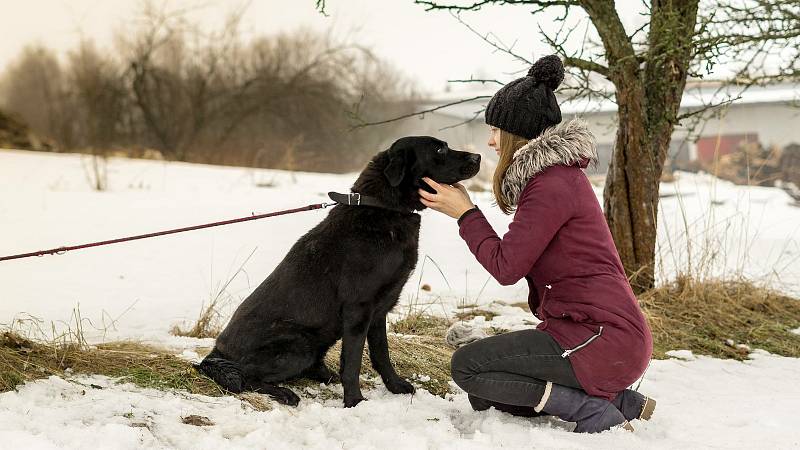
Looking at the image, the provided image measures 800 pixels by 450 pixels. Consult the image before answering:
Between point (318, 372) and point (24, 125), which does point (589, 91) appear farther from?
point (24, 125)

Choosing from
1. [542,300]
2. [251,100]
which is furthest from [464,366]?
[251,100]

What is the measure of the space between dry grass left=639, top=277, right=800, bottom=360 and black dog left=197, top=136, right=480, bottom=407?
1906 mm

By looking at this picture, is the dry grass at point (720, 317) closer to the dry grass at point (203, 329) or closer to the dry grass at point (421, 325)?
the dry grass at point (421, 325)

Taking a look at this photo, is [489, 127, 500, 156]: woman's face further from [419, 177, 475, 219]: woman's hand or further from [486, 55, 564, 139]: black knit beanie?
[419, 177, 475, 219]: woman's hand

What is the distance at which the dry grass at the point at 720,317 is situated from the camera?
3.85m

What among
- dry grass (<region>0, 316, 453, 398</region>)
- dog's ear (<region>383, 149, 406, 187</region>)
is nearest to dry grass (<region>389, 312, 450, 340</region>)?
dry grass (<region>0, 316, 453, 398</region>)

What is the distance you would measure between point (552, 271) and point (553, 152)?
404mm

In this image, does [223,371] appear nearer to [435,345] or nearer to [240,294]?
[435,345]

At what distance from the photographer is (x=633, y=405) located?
248 cm

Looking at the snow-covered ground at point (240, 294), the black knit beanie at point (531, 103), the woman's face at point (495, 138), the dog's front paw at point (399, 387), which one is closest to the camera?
the snow-covered ground at point (240, 294)

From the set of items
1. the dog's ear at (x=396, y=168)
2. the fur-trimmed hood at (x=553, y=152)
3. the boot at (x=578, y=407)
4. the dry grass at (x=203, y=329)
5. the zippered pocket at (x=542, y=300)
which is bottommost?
the dry grass at (x=203, y=329)

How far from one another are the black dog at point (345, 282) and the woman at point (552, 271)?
0.13 m

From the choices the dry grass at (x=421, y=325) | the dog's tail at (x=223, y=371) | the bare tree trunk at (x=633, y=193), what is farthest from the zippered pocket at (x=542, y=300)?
the bare tree trunk at (x=633, y=193)

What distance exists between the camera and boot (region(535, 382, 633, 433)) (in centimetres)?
228
